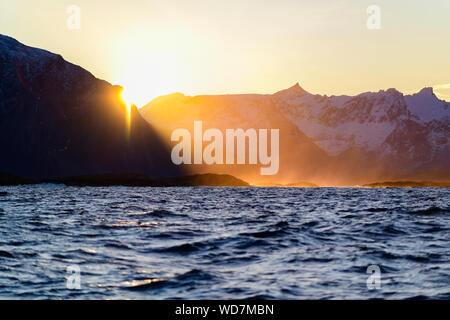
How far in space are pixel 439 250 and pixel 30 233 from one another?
70.6ft

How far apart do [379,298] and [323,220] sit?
25.6 m

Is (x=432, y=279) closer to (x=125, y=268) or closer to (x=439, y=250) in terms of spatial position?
(x=439, y=250)

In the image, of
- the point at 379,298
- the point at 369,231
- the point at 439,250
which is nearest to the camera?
the point at 379,298

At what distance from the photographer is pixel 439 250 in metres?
23.1

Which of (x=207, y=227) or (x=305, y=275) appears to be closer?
(x=305, y=275)

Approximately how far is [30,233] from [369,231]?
782 inches
